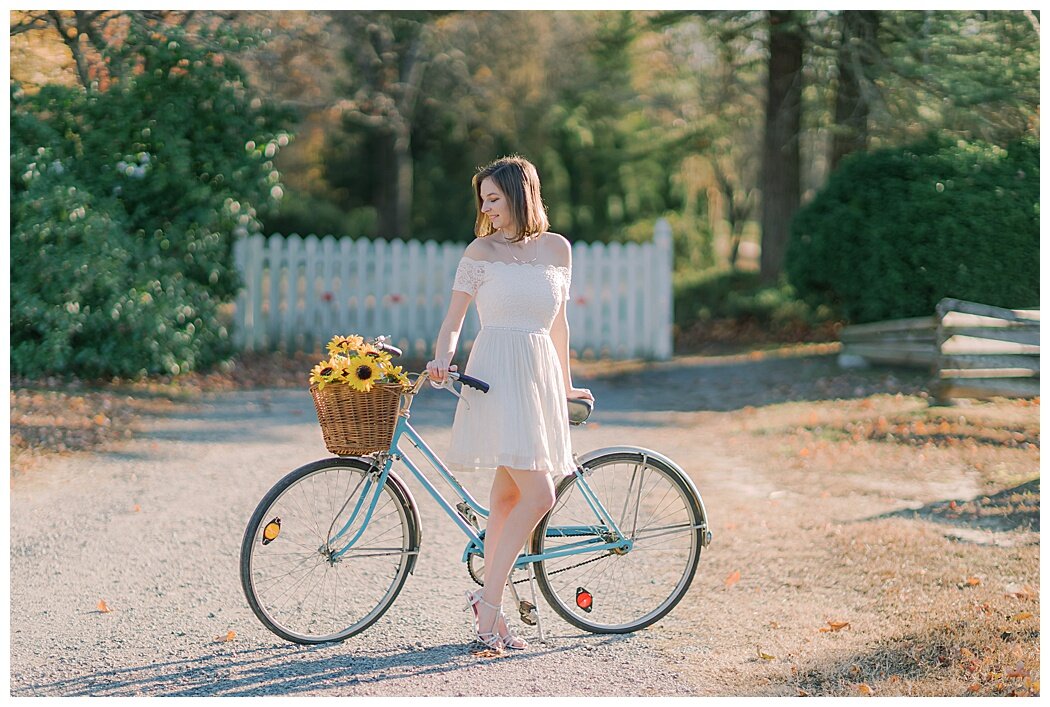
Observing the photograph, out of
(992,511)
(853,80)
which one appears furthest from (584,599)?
(853,80)

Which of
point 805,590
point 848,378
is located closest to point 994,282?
point 848,378

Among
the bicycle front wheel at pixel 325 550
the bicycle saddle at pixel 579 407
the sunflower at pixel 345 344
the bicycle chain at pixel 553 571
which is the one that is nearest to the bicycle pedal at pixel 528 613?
the bicycle chain at pixel 553 571

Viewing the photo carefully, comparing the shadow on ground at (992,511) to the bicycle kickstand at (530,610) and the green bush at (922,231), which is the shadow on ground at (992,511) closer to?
the bicycle kickstand at (530,610)

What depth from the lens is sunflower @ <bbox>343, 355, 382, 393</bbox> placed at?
4070mm

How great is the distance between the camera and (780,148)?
15.6 meters

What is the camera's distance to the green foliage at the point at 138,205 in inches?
389

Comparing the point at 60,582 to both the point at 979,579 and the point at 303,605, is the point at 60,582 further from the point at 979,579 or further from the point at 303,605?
the point at 979,579

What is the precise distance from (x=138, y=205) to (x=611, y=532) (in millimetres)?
7575

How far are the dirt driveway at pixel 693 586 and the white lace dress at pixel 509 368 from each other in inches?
30.3

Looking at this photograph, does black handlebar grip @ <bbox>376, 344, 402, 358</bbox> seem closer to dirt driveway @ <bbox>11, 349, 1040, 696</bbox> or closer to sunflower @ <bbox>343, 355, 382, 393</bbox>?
sunflower @ <bbox>343, 355, 382, 393</bbox>

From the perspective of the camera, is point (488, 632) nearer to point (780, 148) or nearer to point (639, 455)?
point (639, 455)

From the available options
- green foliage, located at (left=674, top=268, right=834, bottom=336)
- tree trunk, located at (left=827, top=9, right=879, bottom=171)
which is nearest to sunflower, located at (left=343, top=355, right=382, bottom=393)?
green foliage, located at (left=674, top=268, right=834, bottom=336)

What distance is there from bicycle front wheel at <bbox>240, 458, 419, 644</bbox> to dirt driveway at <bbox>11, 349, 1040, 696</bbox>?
141 millimetres

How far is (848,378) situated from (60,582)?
7951 millimetres
